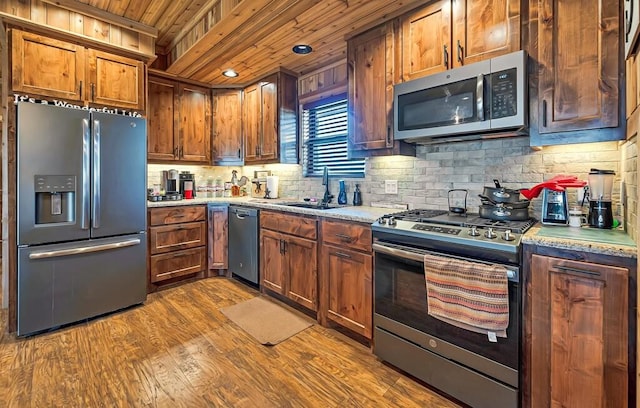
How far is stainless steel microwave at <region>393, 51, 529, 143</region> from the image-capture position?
1699 millimetres

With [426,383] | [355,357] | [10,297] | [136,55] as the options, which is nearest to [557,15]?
[426,383]

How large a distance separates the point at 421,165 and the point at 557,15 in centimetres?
122

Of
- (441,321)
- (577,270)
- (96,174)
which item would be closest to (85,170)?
(96,174)

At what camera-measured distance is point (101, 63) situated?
2787 mm

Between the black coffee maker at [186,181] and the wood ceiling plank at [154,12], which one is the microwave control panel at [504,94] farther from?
the black coffee maker at [186,181]

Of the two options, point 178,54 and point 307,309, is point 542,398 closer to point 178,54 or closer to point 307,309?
point 307,309

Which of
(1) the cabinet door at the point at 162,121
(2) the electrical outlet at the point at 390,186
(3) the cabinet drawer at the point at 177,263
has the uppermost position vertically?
(1) the cabinet door at the point at 162,121

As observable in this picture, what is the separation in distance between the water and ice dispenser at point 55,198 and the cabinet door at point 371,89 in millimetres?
2338

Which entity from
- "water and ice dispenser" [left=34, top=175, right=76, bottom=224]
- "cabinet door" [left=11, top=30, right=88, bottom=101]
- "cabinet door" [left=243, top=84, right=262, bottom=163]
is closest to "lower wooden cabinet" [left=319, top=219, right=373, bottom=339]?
"cabinet door" [left=243, top=84, right=262, bottom=163]

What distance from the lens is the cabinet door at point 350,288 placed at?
216cm

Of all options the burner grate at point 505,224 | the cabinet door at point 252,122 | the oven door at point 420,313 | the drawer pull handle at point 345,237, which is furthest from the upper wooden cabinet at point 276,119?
the burner grate at point 505,224

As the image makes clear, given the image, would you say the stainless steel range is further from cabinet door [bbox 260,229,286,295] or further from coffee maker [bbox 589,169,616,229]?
cabinet door [bbox 260,229,286,295]

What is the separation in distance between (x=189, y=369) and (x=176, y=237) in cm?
177

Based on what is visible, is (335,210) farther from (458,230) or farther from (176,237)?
(176,237)
